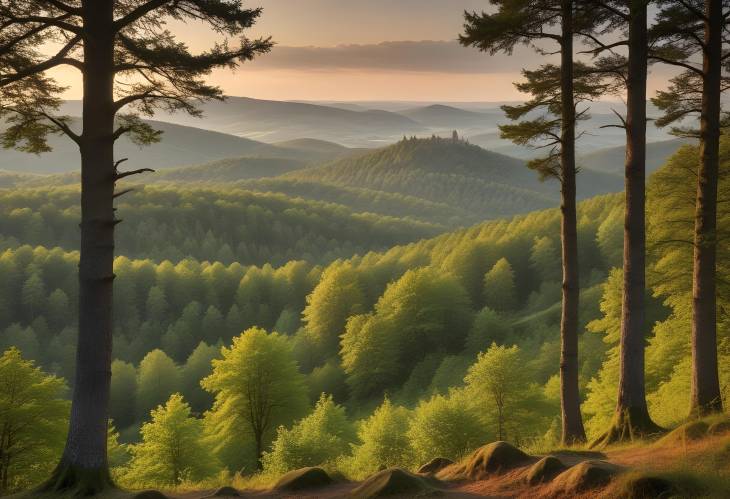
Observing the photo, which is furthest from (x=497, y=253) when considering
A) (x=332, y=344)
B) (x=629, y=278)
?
(x=629, y=278)

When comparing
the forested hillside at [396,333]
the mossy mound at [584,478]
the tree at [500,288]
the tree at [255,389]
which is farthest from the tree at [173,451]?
the tree at [500,288]

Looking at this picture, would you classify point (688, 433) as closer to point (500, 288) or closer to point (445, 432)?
point (445, 432)

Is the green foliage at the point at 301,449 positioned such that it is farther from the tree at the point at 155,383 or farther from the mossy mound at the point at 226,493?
the tree at the point at 155,383

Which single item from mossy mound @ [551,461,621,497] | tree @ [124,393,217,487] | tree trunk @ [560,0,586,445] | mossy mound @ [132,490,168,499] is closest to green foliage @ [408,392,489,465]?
tree @ [124,393,217,487]

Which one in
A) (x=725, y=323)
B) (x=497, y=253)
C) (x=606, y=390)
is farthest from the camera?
(x=497, y=253)

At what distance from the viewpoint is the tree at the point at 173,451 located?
35.8m

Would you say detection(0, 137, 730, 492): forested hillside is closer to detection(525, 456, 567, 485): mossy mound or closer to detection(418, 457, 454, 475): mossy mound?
detection(418, 457, 454, 475): mossy mound

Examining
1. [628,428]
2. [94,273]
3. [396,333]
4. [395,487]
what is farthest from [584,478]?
[396,333]

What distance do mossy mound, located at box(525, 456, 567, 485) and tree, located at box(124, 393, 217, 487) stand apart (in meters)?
30.6

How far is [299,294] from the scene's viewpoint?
393 ft

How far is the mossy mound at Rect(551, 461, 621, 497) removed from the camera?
804 centimetres

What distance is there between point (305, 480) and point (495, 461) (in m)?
3.49

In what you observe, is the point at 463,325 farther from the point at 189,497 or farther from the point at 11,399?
the point at 189,497

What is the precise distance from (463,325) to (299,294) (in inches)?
2042
